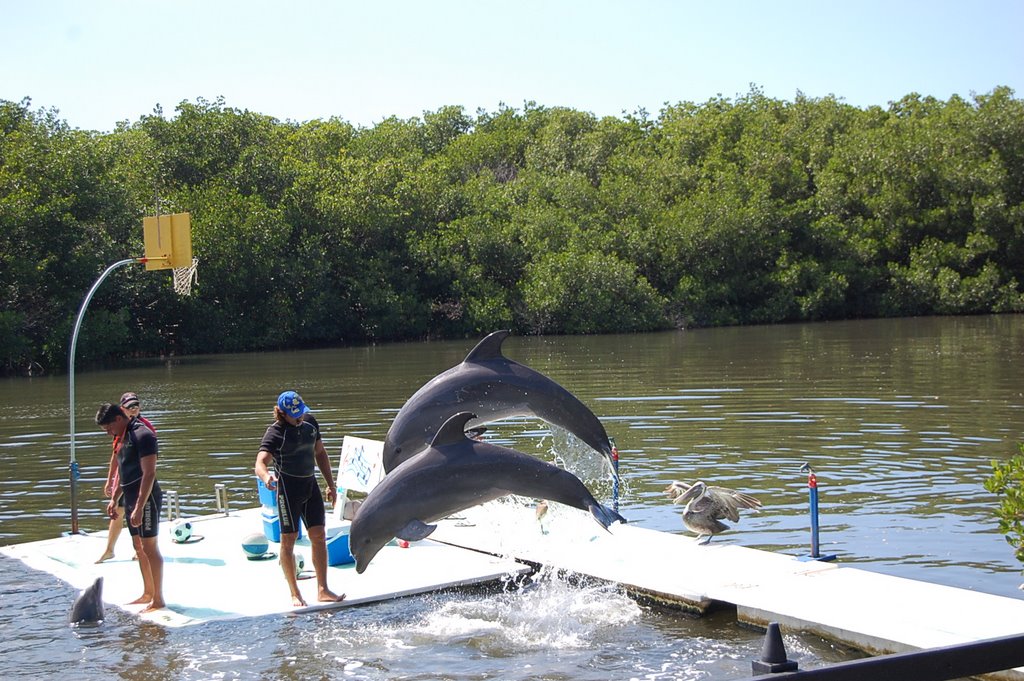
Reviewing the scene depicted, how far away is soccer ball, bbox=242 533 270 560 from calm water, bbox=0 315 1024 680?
3.84ft

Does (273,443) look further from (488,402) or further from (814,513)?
(814,513)

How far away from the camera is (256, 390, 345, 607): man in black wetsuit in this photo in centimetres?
991

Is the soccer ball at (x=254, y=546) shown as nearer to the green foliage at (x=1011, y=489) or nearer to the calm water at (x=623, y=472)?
the calm water at (x=623, y=472)

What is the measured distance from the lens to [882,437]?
65.2 ft

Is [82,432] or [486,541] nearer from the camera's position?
[486,541]

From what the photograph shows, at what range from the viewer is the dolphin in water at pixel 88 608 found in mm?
9969

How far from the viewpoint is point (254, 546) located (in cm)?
1187

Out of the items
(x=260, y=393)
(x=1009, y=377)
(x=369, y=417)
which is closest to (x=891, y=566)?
(x=369, y=417)

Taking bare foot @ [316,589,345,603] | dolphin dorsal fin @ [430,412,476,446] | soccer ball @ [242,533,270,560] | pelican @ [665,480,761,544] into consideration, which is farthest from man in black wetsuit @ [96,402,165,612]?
→ pelican @ [665,480,761,544]

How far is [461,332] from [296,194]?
1064cm

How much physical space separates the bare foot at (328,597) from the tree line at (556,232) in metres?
40.7

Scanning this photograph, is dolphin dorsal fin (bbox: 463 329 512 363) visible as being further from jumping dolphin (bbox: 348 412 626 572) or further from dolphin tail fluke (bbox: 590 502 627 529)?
dolphin tail fluke (bbox: 590 502 627 529)

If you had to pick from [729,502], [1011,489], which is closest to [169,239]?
[729,502]

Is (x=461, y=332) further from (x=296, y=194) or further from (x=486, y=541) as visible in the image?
(x=486, y=541)
